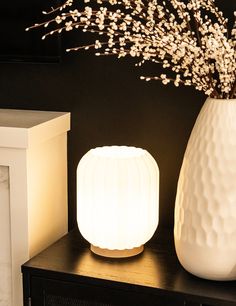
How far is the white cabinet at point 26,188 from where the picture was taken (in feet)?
5.62

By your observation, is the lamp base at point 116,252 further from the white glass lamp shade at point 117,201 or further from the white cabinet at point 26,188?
the white cabinet at point 26,188

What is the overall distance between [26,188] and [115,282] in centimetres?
38

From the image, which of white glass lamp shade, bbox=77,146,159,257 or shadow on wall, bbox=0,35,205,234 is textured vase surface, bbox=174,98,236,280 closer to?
white glass lamp shade, bbox=77,146,159,257

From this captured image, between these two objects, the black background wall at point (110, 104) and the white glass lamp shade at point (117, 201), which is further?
the black background wall at point (110, 104)

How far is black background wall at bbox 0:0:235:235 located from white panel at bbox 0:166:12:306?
286 mm

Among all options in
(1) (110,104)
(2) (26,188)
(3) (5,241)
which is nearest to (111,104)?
(1) (110,104)

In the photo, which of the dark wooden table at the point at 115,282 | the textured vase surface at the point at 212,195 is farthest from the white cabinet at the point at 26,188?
the textured vase surface at the point at 212,195

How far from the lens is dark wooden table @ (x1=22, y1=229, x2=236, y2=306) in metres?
1.48

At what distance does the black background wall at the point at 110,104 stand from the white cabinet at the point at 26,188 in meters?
0.07

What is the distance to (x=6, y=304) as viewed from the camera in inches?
71.9

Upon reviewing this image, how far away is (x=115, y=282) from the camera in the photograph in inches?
60.0

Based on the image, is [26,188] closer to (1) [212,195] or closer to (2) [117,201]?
(2) [117,201]

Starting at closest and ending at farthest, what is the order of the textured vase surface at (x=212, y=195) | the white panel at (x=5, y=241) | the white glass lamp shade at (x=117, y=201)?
1. the textured vase surface at (x=212, y=195)
2. the white glass lamp shade at (x=117, y=201)
3. the white panel at (x=5, y=241)

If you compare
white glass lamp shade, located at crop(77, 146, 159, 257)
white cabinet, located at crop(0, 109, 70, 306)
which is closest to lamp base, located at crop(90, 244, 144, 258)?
white glass lamp shade, located at crop(77, 146, 159, 257)
